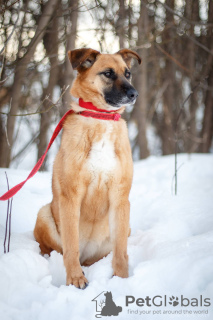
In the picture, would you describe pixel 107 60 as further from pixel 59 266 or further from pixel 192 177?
pixel 192 177

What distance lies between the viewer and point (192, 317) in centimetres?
179

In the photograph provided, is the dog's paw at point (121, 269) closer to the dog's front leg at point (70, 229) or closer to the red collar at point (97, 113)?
the dog's front leg at point (70, 229)

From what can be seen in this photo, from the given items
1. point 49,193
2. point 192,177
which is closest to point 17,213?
point 49,193

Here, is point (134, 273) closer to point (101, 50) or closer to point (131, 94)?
point (131, 94)

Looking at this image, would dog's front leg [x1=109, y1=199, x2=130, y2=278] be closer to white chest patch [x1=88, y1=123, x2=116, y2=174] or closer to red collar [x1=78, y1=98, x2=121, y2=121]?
white chest patch [x1=88, y1=123, x2=116, y2=174]

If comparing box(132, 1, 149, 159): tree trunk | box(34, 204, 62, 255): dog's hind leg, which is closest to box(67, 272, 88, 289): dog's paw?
box(34, 204, 62, 255): dog's hind leg

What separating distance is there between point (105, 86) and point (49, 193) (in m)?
2.11

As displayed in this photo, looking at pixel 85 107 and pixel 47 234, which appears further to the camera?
pixel 47 234

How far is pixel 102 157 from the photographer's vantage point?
2.47 metres

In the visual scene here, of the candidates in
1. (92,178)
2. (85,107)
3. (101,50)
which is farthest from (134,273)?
(101,50)

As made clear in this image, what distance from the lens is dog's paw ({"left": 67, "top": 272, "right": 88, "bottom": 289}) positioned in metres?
2.23

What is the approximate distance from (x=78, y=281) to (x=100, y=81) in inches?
68.7

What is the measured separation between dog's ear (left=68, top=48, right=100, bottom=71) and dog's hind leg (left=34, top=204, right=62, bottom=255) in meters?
1.45

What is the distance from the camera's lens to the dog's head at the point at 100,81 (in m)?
2.70
